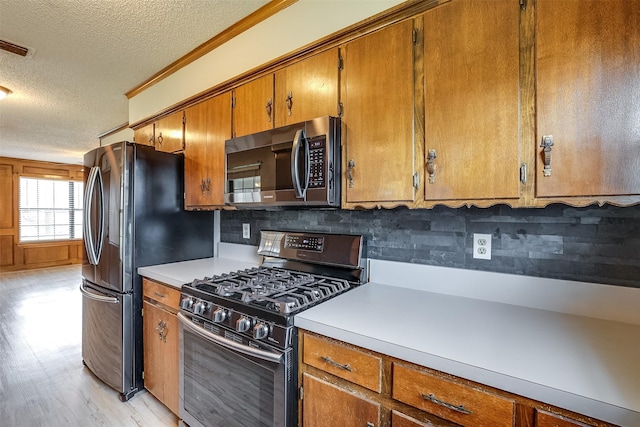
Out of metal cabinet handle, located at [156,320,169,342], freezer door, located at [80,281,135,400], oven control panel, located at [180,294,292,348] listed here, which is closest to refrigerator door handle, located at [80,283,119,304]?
freezer door, located at [80,281,135,400]

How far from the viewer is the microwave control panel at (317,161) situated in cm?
146

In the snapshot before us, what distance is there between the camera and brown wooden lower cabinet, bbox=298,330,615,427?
30.0 inches

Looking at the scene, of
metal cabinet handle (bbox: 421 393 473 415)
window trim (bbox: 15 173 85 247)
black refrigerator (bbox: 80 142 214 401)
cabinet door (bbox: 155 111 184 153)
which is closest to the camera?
metal cabinet handle (bbox: 421 393 473 415)

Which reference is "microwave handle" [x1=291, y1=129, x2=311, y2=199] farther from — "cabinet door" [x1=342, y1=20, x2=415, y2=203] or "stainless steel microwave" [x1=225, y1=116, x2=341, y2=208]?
"cabinet door" [x1=342, y1=20, x2=415, y2=203]

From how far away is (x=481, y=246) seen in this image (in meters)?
1.38

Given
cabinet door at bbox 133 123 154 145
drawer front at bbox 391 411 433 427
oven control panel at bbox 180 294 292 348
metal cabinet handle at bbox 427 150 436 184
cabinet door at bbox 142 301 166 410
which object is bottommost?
cabinet door at bbox 142 301 166 410

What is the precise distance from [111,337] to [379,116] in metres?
2.31

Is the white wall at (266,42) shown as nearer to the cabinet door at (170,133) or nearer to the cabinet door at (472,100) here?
the cabinet door at (170,133)

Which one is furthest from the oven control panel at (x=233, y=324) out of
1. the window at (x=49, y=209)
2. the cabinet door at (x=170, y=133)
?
the window at (x=49, y=209)

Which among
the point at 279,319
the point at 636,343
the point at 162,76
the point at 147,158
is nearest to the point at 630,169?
the point at 636,343

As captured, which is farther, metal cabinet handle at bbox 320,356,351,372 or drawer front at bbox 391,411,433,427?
metal cabinet handle at bbox 320,356,351,372

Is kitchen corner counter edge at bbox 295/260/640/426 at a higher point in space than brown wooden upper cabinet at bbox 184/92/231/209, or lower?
lower

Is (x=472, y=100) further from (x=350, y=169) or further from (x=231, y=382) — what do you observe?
(x=231, y=382)

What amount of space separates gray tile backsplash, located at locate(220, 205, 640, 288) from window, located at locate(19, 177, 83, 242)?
8568 mm
